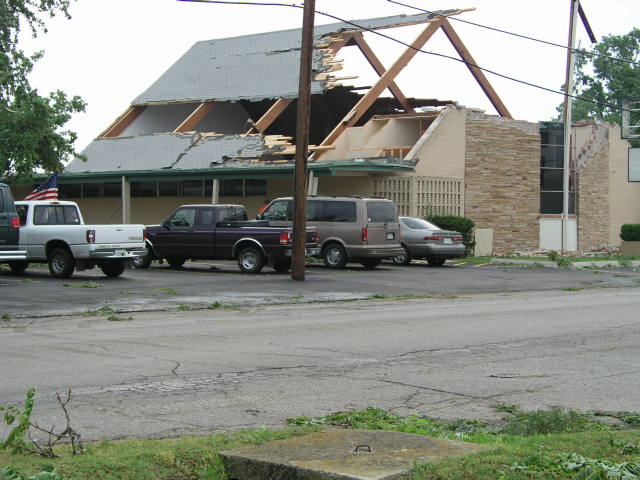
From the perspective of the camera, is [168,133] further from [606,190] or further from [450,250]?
[606,190]

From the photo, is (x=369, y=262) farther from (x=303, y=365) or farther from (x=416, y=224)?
(x=303, y=365)

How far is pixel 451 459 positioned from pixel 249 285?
1615 cm

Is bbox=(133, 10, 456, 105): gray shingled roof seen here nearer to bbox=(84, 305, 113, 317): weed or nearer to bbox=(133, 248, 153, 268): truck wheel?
bbox=(133, 248, 153, 268): truck wheel

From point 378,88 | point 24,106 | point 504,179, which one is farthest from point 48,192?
point 504,179

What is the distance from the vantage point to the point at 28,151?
31.0 meters

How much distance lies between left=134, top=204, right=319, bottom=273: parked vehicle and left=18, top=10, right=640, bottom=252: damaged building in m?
6.53

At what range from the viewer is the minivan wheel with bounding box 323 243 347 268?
88.1 ft

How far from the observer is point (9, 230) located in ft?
68.2

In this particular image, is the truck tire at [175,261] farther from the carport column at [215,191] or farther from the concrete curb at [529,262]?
the concrete curb at [529,262]

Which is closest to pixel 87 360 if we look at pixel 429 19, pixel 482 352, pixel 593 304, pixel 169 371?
pixel 169 371

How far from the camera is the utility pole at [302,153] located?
73.2 ft

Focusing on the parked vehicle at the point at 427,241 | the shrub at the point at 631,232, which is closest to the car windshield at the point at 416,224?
the parked vehicle at the point at 427,241

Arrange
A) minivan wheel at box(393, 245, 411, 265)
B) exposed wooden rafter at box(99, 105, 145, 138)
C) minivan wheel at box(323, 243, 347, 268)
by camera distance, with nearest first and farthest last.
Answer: minivan wheel at box(323, 243, 347, 268) < minivan wheel at box(393, 245, 411, 265) < exposed wooden rafter at box(99, 105, 145, 138)

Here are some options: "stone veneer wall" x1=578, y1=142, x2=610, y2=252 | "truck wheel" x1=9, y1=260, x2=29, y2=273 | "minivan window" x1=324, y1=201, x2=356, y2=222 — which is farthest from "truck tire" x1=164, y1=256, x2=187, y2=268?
"stone veneer wall" x1=578, y1=142, x2=610, y2=252
